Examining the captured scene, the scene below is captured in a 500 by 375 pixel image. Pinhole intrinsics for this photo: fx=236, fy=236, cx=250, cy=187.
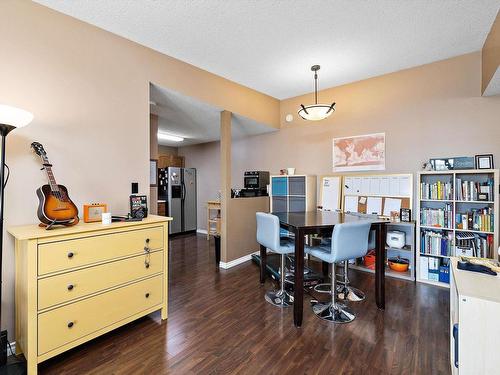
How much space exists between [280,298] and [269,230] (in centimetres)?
81

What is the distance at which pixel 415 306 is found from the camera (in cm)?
249

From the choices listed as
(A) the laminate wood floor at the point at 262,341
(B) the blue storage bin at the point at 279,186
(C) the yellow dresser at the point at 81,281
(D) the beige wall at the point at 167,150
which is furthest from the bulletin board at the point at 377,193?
(D) the beige wall at the point at 167,150

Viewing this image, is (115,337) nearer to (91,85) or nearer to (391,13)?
(91,85)

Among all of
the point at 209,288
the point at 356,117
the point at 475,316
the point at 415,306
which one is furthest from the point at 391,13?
the point at 209,288

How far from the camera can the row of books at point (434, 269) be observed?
298cm

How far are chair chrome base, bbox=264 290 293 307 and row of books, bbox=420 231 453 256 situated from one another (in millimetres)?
1949

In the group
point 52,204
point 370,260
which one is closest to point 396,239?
point 370,260

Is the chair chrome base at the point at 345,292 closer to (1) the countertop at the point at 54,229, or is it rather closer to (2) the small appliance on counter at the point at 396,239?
(2) the small appliance on counter at the point at 396,239

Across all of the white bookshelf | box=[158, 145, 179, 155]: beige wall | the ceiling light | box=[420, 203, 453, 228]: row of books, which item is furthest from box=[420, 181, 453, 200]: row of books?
box=[158, 145, 179, 155]: beige wall

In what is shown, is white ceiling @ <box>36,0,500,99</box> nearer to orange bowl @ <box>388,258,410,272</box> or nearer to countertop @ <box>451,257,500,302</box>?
countertop @ <box>451,257,500,302</box>

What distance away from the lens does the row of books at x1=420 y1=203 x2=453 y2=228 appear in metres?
2.98

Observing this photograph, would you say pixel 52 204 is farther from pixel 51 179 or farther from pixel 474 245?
pixel 474 245

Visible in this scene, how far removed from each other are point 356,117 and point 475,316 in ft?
11.1

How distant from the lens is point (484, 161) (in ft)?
9.37
